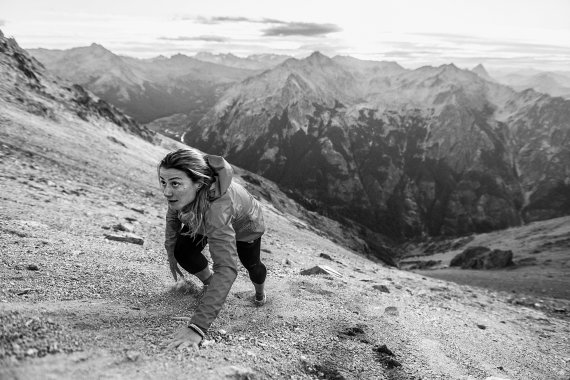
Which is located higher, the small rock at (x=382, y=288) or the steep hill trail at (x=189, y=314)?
the steep hill trail at (x=189, y=314)

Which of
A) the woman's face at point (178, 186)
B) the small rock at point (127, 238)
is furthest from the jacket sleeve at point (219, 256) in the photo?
the small rock at point (127, 238)

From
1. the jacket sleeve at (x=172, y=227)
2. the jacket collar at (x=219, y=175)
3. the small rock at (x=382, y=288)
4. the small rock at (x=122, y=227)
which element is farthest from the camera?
the small rock at (x=122, y=227)

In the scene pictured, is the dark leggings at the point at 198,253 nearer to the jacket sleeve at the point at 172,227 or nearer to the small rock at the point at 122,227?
the jacket sleeve at the point at 172,227

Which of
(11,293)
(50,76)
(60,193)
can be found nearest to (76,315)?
(11,293)

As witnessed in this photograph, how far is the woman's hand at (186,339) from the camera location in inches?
193

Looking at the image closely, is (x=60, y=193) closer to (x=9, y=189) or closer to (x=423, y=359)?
(x=9, y=189)

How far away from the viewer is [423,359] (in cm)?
686

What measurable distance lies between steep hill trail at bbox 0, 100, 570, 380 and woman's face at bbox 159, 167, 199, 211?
6.28 feet

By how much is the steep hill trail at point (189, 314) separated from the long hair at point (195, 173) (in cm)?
169

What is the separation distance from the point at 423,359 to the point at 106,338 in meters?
5.25

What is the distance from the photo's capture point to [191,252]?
639 cm

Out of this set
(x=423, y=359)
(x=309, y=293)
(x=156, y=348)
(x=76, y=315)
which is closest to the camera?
(x=156, y=348)

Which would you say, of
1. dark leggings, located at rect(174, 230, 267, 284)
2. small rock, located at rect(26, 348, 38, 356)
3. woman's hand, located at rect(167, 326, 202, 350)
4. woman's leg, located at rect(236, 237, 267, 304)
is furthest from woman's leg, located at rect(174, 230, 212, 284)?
small rock, located at rect(26, 348, 38, 356)

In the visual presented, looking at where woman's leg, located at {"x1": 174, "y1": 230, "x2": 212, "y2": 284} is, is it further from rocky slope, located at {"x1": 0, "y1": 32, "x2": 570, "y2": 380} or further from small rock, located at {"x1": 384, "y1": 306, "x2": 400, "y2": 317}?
small rock, located at {"x1": 384, "y1": 306, "x2": 400, "y2": 317}
